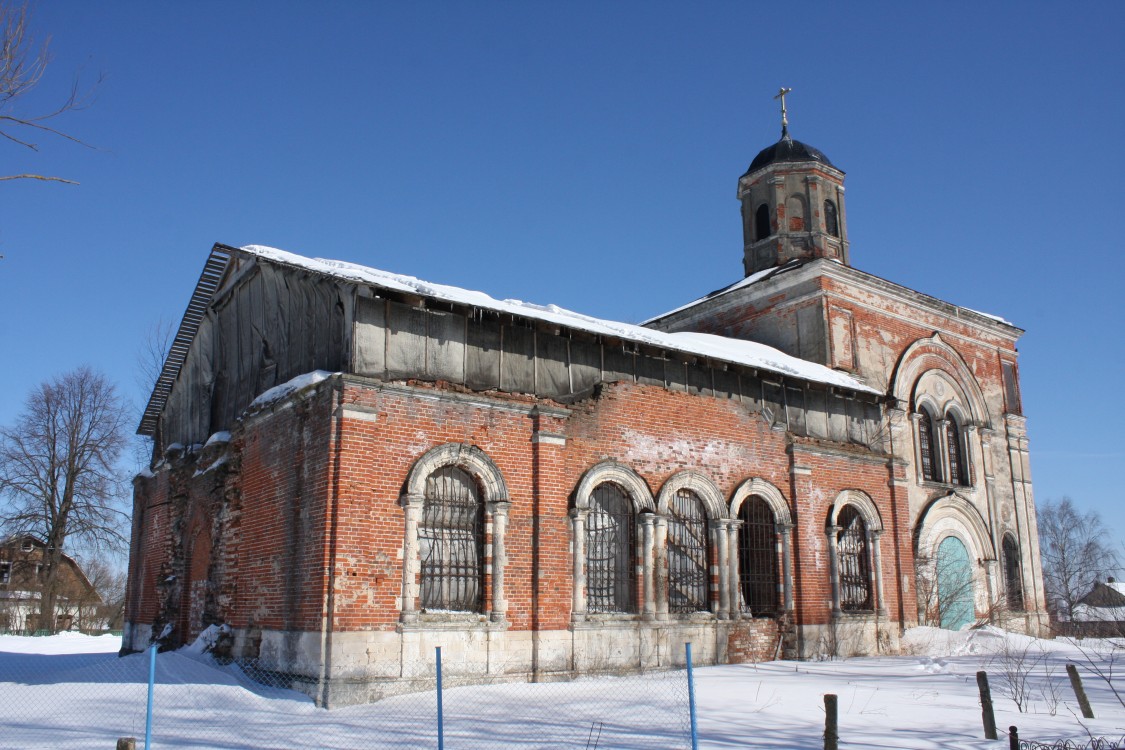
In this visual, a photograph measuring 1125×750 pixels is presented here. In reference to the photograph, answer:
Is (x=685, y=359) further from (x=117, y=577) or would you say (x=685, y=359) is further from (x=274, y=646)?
(x=117, y=577)

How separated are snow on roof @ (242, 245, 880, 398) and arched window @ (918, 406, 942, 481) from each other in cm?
338

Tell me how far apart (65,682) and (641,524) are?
8.39m

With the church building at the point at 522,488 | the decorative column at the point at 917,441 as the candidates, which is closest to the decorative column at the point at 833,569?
the church building at the point at 522,488

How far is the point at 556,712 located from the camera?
1052cm

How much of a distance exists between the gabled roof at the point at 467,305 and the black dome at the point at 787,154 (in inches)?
269

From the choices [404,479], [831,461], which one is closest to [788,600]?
A: [831,461]

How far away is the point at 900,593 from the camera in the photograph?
18.6 meters

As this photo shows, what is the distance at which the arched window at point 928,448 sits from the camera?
867 inches

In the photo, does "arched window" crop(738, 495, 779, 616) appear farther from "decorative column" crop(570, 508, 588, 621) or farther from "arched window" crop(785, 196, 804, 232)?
"arched window" crop(785, 196, 804, 232)

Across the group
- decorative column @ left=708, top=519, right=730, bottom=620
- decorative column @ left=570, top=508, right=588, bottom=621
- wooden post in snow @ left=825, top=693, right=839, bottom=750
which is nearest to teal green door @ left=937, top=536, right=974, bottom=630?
decorative column @ left=708, top=519, right=730, bottom=620

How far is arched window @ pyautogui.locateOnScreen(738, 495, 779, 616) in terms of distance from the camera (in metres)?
16.5

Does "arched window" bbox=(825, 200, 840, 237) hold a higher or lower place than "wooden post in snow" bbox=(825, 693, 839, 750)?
higher

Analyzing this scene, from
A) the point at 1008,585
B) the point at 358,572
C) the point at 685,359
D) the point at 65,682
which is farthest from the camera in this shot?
the point at 1008,585

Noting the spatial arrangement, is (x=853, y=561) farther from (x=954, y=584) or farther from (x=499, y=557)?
(x=499, y=557)
